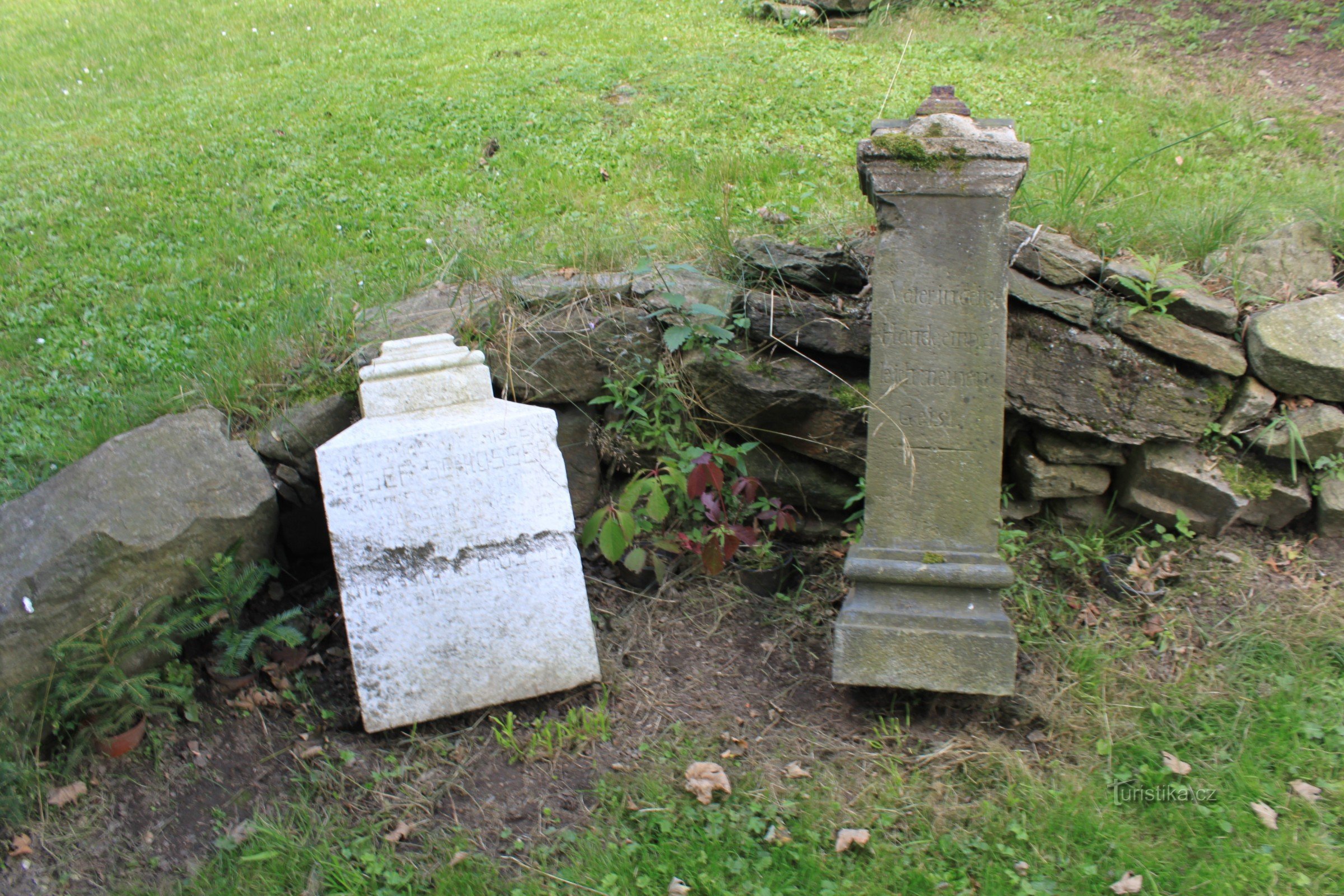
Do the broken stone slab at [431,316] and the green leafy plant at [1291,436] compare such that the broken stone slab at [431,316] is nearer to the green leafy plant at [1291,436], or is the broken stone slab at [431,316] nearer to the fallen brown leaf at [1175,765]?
the fallen brown leaf at [1175,765]

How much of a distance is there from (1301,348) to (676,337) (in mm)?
2371

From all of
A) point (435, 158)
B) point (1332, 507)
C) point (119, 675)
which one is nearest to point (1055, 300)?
point (1332, 507)

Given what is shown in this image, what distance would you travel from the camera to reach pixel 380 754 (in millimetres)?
2908

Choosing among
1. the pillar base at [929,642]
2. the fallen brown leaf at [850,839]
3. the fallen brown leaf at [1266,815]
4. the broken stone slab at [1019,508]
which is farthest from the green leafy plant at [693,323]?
the fallen brown leaf at [1266,815]

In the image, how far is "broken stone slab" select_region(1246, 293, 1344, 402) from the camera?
342 cm

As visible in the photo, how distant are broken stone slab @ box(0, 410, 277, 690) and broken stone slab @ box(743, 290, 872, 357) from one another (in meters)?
1.95

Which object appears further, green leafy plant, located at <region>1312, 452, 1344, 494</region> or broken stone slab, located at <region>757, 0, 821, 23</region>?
broken stone slab, located at <region>757, 0, 821, 23</region>

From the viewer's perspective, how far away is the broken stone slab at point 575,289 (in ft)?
12.7

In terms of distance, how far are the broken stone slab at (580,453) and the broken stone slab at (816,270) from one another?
1003mm

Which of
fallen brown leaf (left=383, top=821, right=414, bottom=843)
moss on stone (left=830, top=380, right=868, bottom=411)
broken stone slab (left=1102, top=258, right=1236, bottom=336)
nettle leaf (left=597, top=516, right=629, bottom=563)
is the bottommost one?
fallen brown leaf (left=383, top=821, right=414, bottom=843)

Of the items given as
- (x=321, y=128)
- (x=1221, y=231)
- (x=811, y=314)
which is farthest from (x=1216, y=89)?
(x=321, y=128)

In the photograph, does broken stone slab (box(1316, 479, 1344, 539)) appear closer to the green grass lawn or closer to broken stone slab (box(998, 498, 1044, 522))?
broken stone slab (box(998, 498, 1044, 522))

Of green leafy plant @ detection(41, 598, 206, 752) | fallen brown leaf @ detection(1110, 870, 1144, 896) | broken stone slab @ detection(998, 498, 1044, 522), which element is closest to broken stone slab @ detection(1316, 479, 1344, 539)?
broken stone slab @ detection(998, 498, 1044, 522)

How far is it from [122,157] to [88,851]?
18.5 ft
